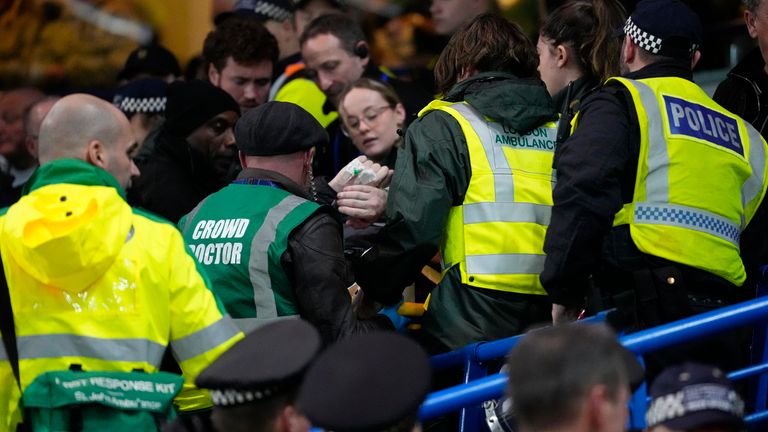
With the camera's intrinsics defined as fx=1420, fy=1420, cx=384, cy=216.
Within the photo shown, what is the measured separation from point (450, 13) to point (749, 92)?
224 cm

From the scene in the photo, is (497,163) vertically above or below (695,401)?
below

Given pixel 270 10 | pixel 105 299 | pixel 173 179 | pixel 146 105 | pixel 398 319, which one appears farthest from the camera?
pixel 270 10

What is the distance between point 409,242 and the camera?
579 cm

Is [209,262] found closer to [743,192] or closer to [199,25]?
[743,192]

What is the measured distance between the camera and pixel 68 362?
476 centimetres

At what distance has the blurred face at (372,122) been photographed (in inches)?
288

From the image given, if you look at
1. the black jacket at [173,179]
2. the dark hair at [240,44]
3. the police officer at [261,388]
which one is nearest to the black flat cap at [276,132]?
the black jacket at [173,179]

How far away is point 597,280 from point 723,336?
55 cm

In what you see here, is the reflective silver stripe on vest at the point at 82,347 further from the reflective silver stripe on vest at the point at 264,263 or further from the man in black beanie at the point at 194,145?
the man in black beanie at the point at 194,145

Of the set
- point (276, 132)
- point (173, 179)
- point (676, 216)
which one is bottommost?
point (173, 179)

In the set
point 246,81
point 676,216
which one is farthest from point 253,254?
point 246,81

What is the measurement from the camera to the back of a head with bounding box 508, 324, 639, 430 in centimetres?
352

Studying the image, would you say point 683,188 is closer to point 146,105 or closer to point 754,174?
point 754,174

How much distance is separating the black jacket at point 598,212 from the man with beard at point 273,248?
85cm
